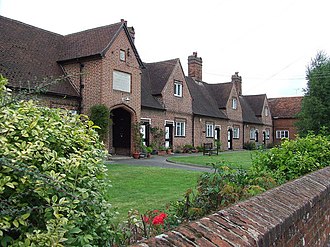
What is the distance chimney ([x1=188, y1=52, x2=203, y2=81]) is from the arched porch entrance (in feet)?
48.7

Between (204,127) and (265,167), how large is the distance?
27.4 m

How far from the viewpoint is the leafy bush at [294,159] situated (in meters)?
6.63

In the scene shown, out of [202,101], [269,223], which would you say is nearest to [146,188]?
[269,223]

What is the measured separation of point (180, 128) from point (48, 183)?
2834cm

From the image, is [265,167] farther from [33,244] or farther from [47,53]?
[47,53]

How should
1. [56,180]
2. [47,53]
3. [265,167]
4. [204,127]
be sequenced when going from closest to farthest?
1. [56,180]
2. [265,167]
3. [47,53]
4. [204,127]

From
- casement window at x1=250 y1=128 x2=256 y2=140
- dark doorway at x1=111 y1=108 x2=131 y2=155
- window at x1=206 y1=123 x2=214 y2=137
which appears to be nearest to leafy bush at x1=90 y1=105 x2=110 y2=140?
dark doorway at x1=111 y1=108 x2=131 y2=155

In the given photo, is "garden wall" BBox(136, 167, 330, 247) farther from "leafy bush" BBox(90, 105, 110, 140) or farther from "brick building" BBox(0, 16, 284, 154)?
Answer: "leafy bush" BBox(90, 105, 110, 140)

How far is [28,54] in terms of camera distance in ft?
67.9

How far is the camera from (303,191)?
175 inches

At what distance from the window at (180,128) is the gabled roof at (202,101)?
2.12 meters

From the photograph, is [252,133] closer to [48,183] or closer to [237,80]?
[237,80]

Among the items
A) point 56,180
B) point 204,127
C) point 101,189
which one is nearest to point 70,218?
point 56,180

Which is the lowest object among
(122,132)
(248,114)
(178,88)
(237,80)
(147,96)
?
(122,132)
